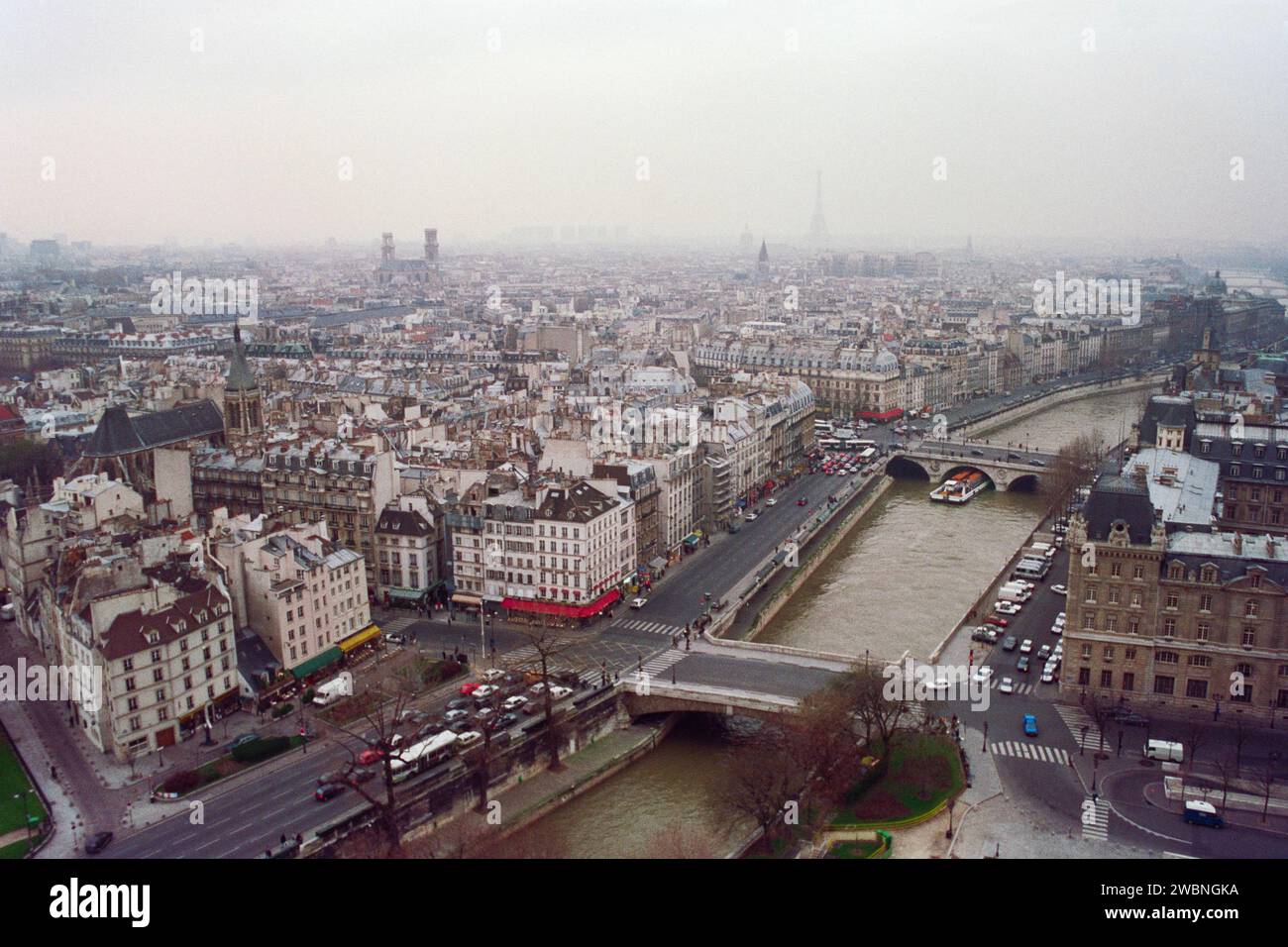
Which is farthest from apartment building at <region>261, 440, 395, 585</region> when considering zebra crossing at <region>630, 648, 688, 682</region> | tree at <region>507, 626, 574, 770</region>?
zebra crossing at <region>630, 648, 688, 682</region>

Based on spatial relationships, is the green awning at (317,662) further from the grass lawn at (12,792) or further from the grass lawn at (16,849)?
the grass lawn at (16,849)

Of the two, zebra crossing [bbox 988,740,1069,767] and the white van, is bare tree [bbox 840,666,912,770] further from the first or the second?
the white van

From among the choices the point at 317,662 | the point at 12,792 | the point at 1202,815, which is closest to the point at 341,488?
the point at 317,662

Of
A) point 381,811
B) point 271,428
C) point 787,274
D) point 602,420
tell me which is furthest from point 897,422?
point 787,274

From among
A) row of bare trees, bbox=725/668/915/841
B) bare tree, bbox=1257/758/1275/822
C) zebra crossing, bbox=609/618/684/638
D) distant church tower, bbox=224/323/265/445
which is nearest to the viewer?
bare tree, bbox=1257/758/1275/822

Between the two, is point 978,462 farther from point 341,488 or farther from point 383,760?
point 383,760
